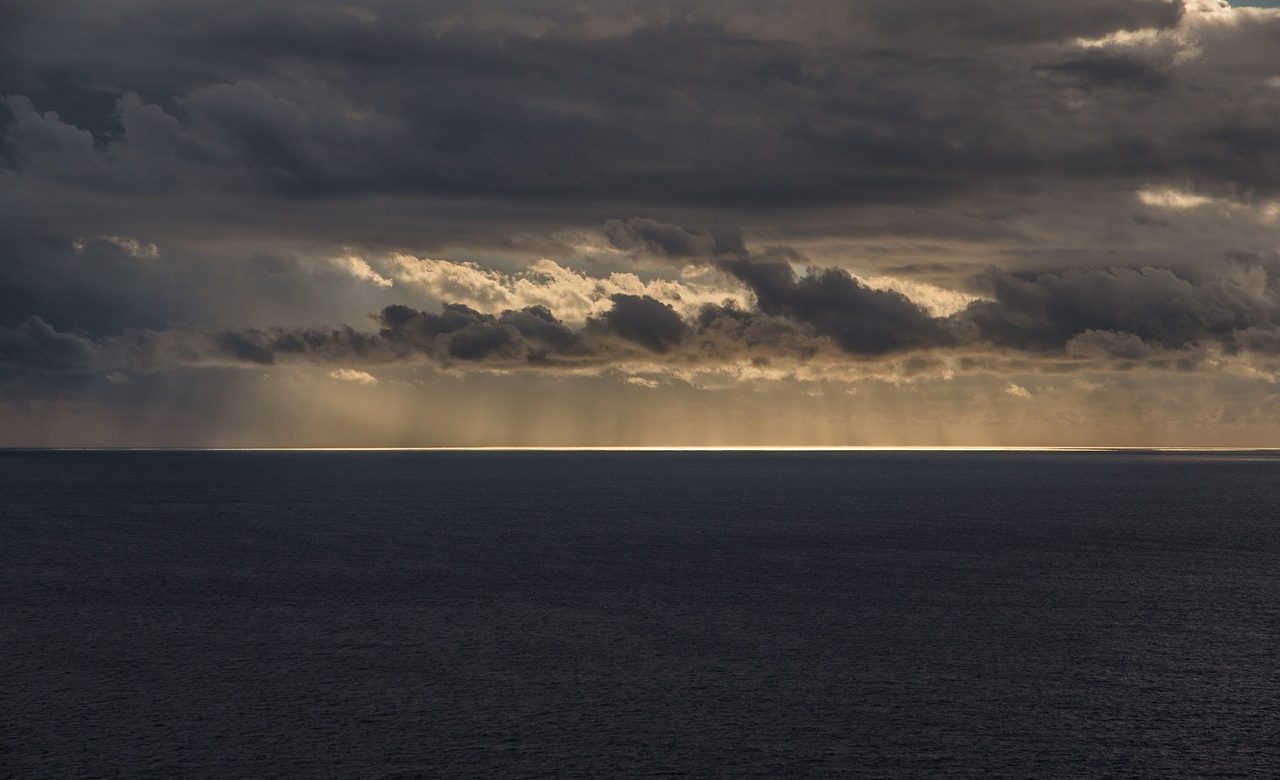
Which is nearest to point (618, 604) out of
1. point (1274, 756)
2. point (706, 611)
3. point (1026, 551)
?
point (706, 611)

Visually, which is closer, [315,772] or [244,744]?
[315,772]

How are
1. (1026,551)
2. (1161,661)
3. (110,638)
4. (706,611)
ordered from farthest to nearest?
(1026,551) → (706,611) → (110,638) → (1161,661)

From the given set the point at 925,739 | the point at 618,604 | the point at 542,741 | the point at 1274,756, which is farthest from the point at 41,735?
the point at 1274,756

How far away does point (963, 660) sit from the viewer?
5938 cm

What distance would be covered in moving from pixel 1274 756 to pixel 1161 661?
16450 millimetres

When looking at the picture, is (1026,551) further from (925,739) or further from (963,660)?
(925,739)

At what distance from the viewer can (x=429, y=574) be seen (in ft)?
316

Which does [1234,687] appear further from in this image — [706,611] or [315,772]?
[315,772]

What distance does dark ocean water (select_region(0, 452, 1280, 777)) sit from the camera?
43.7 meters

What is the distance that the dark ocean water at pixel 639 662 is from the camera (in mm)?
43719

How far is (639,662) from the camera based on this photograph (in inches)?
2324

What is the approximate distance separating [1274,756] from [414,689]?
33.6 m

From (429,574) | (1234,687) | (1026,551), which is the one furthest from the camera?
(1026,551)

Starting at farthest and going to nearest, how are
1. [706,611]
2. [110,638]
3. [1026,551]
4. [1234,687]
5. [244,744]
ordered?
[1026,551]
[706,611]
[110,638]
[1234,687]
[244,744]
